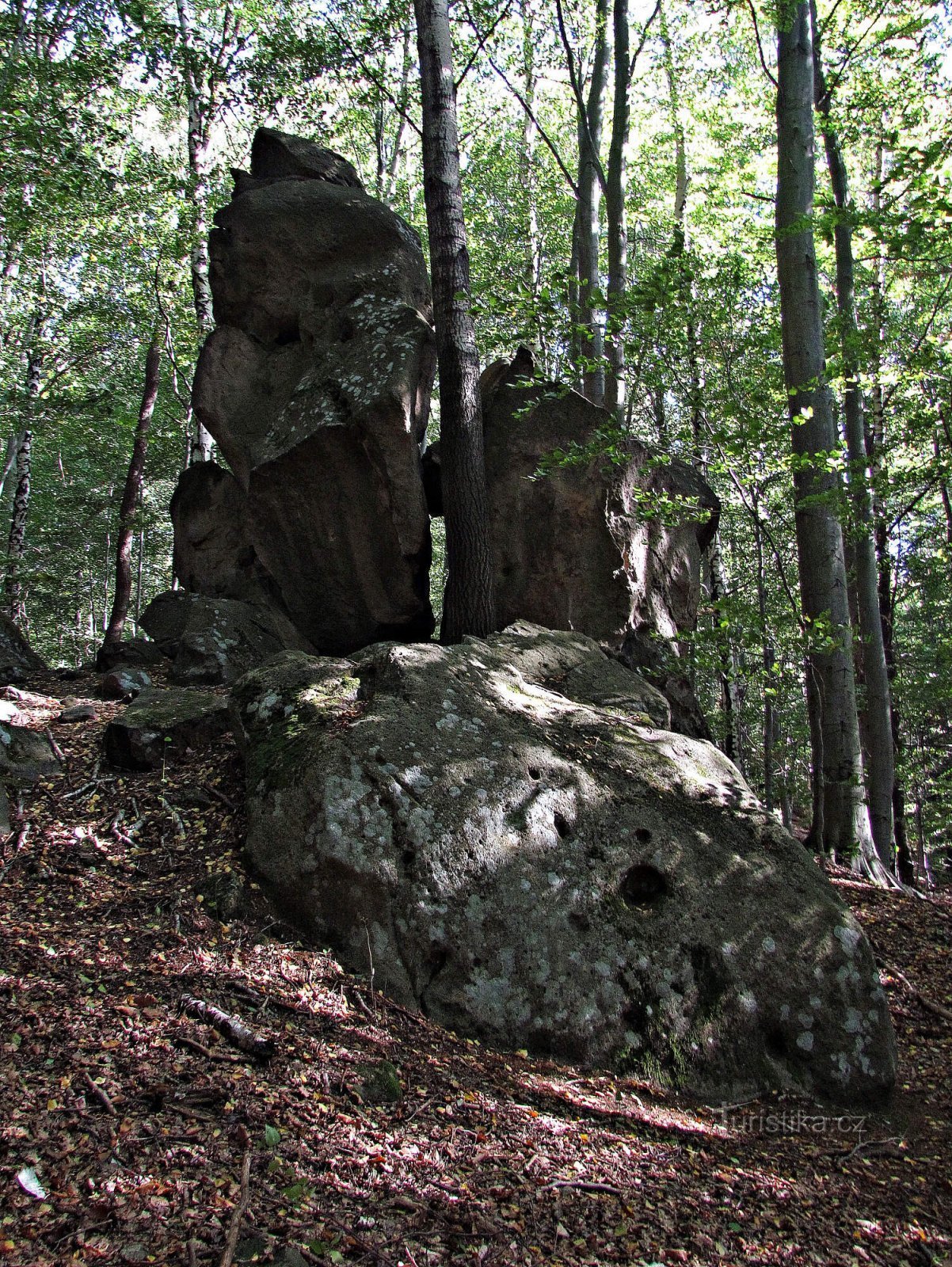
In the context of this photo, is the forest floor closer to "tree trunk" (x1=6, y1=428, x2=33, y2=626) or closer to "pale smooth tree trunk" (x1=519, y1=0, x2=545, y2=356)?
"tree trunk" (x1=6, y1=428, x2=33, y2=626)

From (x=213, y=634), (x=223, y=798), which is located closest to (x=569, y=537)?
(x=213, y=634)

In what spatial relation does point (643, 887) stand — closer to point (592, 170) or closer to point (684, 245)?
point (684, 245)

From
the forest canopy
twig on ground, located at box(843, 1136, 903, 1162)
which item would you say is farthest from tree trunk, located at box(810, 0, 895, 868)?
twig on ground, located at box(843, 1136, 903, 1162)

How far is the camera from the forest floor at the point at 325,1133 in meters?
2.50

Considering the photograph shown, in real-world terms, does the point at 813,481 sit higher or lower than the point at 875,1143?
higher

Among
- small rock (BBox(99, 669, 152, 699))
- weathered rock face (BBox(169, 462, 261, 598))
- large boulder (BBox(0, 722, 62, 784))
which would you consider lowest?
large boulder (BBox(0, 722, 62, 784))

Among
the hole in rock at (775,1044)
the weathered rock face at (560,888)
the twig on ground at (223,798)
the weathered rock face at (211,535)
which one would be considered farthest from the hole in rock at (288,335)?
the hole in rock at (775,1044)

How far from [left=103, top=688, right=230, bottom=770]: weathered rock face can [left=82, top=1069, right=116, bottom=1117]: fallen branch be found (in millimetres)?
3361

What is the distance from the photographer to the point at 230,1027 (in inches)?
134

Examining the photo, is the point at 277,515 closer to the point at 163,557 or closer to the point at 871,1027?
the point at 871,1027

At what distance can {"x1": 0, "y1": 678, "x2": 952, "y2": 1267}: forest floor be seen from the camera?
250 centimetres

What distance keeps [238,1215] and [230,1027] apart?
1029mm

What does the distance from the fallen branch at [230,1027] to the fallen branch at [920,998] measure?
15.1 ft

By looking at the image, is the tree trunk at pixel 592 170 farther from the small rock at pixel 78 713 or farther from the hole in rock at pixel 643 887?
the hole in rock at pixel 643 887
